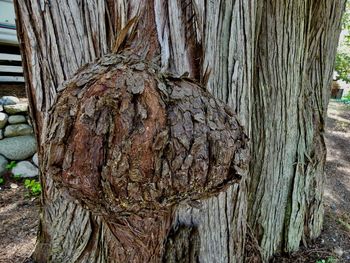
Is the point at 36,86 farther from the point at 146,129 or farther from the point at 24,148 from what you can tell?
the point at 24,148

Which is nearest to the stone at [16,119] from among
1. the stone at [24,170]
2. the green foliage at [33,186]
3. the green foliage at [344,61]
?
the stone at [24,170]

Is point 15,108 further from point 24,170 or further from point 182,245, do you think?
point 182,245

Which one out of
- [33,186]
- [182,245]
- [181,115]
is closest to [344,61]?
[33,186]

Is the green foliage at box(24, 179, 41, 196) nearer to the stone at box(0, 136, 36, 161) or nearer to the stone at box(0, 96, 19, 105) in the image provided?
the stone at box(0, 136, 36, 161)

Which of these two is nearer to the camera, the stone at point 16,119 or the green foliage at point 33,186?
the green foliage at point 33,186

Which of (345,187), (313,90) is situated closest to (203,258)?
(313,90)

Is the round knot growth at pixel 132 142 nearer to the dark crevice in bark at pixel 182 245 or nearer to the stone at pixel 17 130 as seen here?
the dark crevice in bark at pixel 182 245
